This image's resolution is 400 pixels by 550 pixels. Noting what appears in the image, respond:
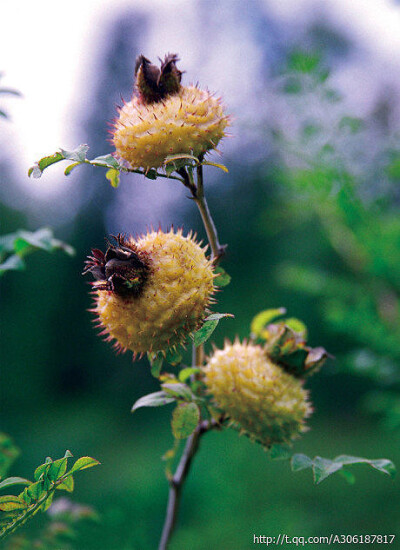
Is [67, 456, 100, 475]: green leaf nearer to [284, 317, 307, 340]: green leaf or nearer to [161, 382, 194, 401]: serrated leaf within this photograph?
[161, 382, 194, 401]: serrated leaf

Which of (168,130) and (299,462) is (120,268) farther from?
(299,462)

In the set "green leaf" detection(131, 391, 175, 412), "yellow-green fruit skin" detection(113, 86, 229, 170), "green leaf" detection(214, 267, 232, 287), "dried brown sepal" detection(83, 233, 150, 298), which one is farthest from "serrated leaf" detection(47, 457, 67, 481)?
"yellow-green fruit skin" detection(113, 86, 229, 170)

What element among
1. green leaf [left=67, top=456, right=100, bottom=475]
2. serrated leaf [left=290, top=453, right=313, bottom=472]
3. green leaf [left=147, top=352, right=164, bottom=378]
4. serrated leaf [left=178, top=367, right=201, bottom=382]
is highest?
serrated leaf [left=178, top=367, right=201, bottom=382]

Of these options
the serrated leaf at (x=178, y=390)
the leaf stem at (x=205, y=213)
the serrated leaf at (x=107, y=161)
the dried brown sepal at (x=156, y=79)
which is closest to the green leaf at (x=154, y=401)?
the serrated leaf at (x=178, y=390)

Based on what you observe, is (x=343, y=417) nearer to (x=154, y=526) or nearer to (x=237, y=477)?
(x=237, y=477)

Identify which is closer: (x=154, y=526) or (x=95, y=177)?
(x=154, y=526)

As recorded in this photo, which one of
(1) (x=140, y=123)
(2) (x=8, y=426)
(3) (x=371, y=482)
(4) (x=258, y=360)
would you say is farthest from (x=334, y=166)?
(2) (x=8, y=426)

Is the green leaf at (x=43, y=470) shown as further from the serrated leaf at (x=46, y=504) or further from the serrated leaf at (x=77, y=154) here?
the serrated leaf at (x=77, y=154)
